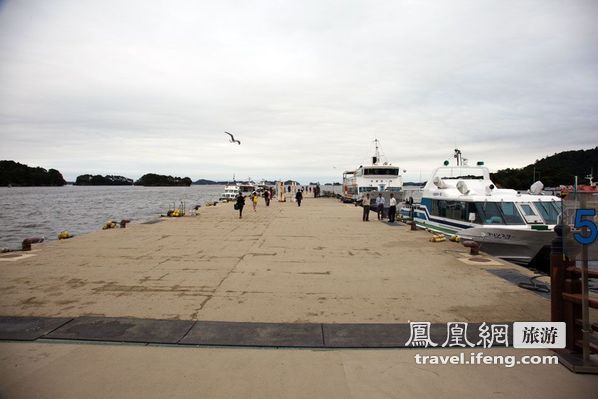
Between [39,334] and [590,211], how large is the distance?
6.75 meters

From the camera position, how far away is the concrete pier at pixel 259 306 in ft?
12.3

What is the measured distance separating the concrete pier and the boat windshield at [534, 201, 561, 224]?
3853 millimetres

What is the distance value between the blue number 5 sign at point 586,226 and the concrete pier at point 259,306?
56.6 inches

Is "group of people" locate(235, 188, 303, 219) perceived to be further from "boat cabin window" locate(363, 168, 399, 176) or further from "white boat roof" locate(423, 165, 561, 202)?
"boat cabin window" locate(363, 168, 399, 176)

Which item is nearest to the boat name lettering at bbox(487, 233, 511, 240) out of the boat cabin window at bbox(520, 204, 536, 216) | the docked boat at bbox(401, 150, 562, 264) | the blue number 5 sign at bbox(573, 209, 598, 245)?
the docked boat at bbox(401, 150, 562, 264)

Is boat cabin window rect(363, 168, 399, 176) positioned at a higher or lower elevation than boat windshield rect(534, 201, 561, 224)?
higher

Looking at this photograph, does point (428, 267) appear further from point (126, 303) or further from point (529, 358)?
point (126, 303)

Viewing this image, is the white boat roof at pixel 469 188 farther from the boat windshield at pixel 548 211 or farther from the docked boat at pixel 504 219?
the boat windshield at pixel 548 211

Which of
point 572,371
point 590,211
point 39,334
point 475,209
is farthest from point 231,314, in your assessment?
point 475,209

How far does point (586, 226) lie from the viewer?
4.00m

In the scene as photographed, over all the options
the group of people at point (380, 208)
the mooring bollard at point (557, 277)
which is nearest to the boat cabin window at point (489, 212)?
the group of people at point (380, 208)

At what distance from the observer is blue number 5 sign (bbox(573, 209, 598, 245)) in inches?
156

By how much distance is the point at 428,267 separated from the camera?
9164mm

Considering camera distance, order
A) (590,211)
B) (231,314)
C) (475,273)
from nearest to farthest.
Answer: (590,211) → (231,314) → (475,273)
